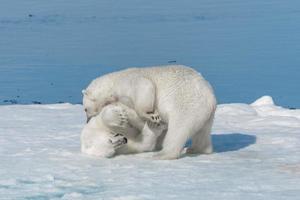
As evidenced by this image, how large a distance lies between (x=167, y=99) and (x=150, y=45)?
14.1 metres

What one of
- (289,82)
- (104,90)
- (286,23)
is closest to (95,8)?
(286,23)

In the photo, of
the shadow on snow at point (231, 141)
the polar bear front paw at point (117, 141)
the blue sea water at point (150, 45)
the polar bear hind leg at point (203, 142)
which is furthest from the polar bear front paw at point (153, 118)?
the blue sea water at point (150, 45)

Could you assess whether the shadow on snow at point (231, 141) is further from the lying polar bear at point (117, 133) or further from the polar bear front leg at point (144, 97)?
the polar bear front leg at point (144, 97)

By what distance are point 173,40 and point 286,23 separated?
12.4 feet

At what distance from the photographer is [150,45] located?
2169 cm

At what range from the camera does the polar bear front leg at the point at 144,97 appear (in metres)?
7.55

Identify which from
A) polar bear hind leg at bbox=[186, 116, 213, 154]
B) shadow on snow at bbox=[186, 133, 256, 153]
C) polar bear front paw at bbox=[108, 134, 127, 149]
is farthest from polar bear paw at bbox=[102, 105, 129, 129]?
shadow on snow at bbox=[186, 133, 256, 153]

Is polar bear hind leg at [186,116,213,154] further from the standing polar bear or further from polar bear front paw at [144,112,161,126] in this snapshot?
polar bear front paw at [144,112,161,126]

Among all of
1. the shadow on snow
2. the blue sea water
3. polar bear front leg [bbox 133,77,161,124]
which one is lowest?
the blue sea water

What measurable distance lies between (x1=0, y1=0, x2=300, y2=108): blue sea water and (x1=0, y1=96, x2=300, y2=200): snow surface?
249 inches

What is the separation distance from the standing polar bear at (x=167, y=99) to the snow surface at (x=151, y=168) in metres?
0.23

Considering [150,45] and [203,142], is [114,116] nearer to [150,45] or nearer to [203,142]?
[203,142]

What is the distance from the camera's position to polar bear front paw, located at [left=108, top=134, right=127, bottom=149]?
768 centimetres

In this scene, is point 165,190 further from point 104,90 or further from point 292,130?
point 292,130
